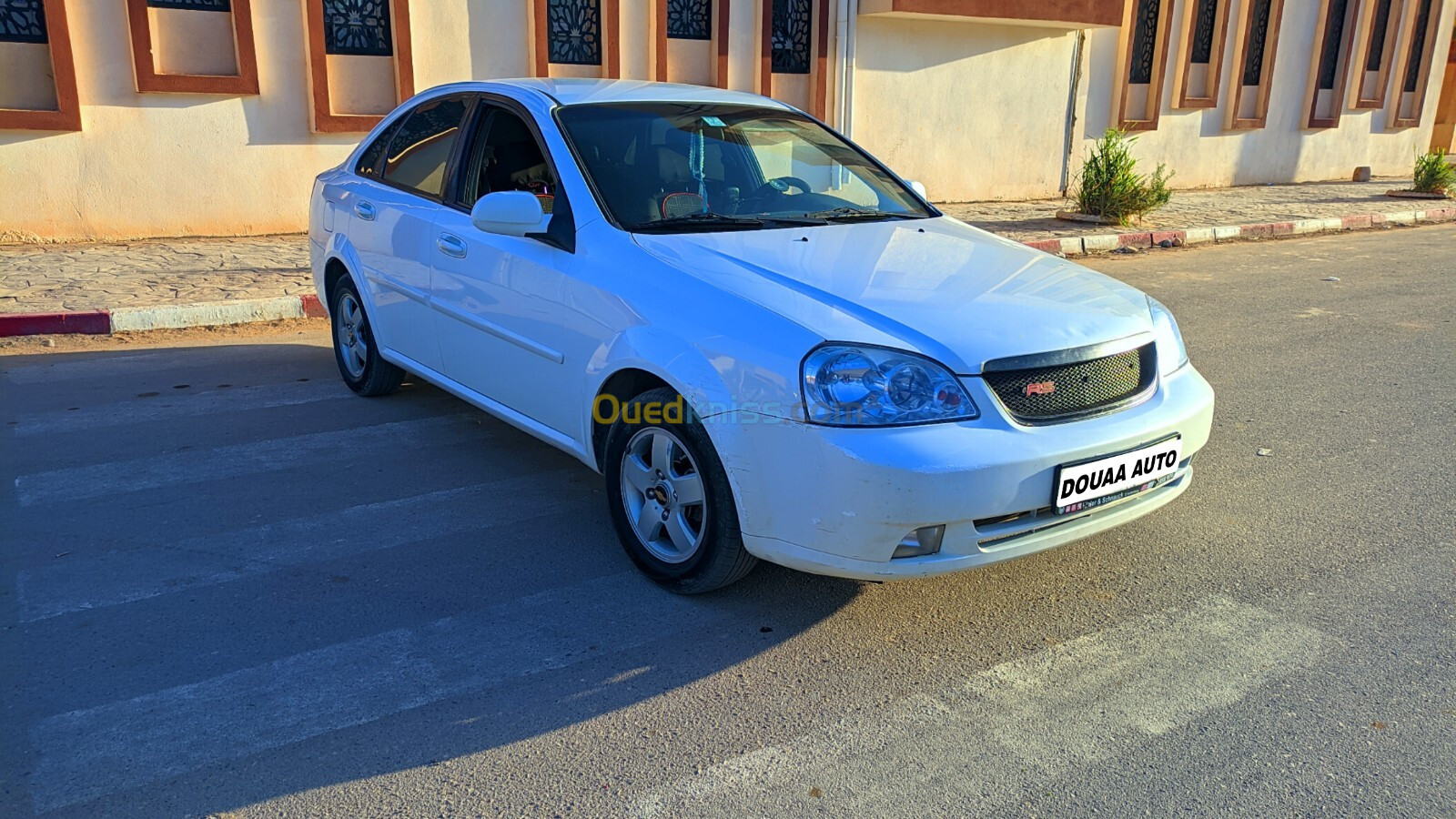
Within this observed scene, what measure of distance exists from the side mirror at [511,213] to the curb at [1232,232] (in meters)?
8.47

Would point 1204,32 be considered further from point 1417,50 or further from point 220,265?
point 220,265

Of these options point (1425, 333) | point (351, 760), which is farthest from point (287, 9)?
point (1425, 333)

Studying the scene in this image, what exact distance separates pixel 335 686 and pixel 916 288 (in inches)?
83.4

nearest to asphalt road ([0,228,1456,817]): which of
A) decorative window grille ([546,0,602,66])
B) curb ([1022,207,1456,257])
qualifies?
curb ([1022,207,1456,257])

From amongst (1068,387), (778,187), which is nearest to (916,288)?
(1068,387)

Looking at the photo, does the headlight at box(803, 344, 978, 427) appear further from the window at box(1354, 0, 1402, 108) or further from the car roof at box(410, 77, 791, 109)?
the window at box(1354, 0, 1402, 108)

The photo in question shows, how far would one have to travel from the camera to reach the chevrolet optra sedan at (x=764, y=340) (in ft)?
9.66

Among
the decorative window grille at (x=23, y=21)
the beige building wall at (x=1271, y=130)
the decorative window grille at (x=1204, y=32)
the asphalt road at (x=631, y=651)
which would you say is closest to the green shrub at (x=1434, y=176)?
the beige building wall at (x=1271, y=130)

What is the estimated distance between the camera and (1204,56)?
17938mm

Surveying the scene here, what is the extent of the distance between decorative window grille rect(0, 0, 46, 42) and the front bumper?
9.25 m

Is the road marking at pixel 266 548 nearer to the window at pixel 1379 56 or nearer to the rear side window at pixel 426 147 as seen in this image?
the rear side window at pixel 426 147

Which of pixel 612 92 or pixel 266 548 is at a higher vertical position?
pixel 612 92

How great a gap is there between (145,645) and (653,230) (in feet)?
6.85

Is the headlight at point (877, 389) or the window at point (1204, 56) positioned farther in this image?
the window at point (1204, 56)
